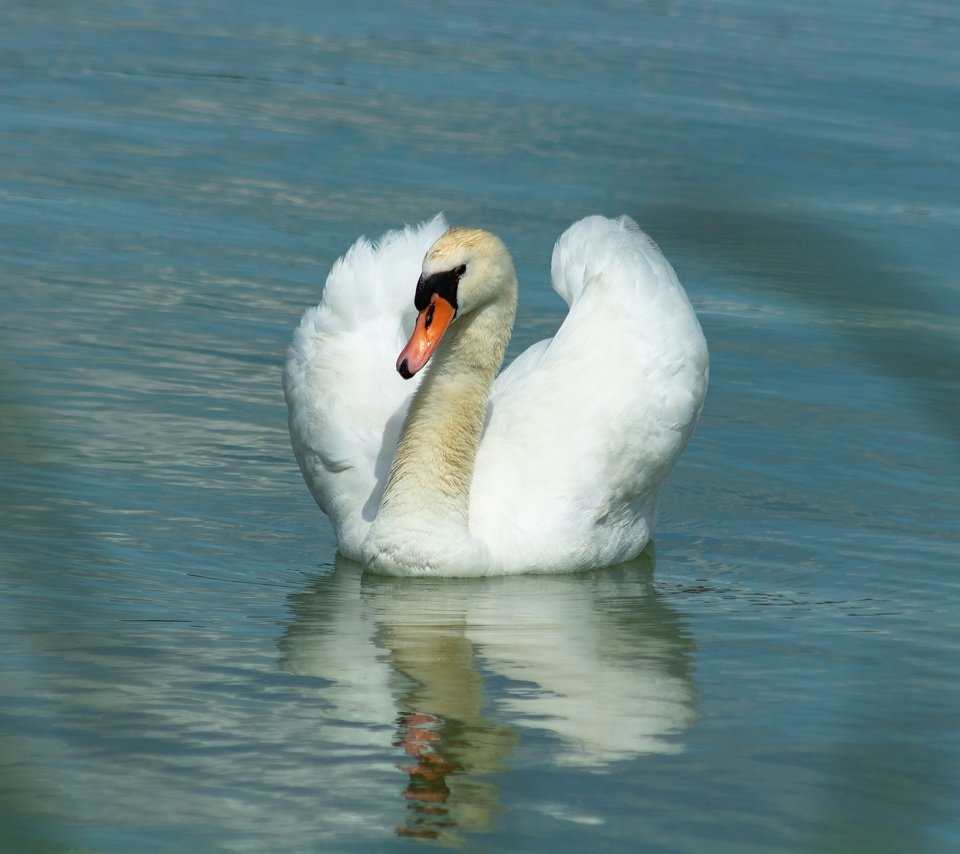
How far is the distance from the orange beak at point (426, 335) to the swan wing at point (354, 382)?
0.79 metres

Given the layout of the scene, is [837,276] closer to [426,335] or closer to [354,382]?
[426,335]

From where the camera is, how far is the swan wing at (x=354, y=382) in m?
7.45

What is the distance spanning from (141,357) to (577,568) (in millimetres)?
3262

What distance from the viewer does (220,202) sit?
12719 mm

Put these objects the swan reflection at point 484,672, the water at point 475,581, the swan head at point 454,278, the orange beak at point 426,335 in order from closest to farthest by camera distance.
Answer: the water at point 475,581 → the swan reflection at point 484,672 → the orange beak at point 426,335 → the swan head at point 454,278

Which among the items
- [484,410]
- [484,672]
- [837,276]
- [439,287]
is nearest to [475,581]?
[484,410]

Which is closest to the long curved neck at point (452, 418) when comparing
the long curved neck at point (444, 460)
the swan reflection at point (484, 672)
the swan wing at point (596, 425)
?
the long curved neck at point (444, 460)

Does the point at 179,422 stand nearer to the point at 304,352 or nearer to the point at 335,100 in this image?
the point at 304,352

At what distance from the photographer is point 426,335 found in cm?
675

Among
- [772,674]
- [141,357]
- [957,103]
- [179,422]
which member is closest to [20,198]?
[141,357]

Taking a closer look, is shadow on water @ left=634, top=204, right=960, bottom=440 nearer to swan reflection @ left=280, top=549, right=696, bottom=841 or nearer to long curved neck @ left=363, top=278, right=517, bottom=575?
swan reflection @ left=280, top=549, right=696, bottom=841

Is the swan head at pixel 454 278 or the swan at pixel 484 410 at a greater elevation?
the swan head at pixel 454 278

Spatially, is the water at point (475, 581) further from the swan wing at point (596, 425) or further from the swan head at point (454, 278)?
the swan head at point (454, 278)

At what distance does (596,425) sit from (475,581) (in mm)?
832
